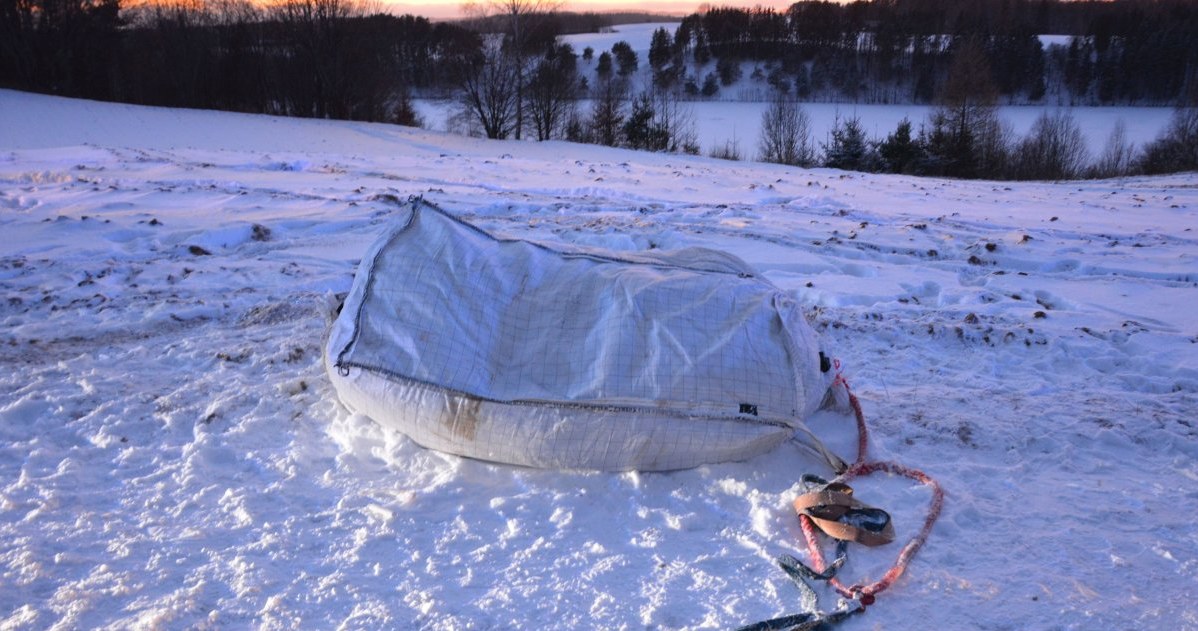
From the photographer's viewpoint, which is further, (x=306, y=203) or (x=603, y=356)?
(x=306, y=203)

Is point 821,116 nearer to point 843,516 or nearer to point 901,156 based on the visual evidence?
point 901,156

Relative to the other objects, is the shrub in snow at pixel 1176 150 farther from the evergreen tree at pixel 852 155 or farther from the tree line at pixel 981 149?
the evergreen tree at pixel 852 155

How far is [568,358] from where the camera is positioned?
3430mm

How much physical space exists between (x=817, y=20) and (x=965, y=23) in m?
10.8

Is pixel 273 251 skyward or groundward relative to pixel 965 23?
groundward

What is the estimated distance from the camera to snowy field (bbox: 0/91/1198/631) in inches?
103

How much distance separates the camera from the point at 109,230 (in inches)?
307

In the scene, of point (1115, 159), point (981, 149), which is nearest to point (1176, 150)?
point (1115, 159)

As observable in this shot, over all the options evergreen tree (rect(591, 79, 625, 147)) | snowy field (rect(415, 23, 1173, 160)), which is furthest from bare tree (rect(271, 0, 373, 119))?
evergreen tree (rect(591, 79, 625, 147))

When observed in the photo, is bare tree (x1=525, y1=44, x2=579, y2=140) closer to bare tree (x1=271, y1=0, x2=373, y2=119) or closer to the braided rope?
bare tree (x1=271, y1=0, x2=373, y2=119)

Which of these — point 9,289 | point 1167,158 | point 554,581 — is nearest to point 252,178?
point 9,289

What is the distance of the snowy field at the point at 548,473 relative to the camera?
262 cm

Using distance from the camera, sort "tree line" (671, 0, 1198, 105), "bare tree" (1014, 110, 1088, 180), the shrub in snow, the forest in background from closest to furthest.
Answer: the shrub in snow < "bare tree" (1014, 110, 1088, 180) < the forest in background < "tree line" (671, 0, 1198, 105)

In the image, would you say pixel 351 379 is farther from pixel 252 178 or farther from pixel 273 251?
pixel 252 178
